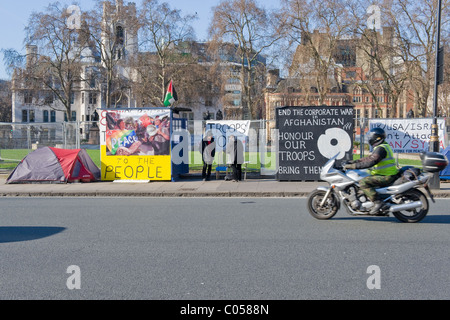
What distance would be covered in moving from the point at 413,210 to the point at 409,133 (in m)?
8.34

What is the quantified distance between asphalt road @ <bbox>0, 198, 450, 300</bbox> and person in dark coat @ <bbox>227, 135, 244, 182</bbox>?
17.8 feet

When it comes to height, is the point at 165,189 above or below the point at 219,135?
below

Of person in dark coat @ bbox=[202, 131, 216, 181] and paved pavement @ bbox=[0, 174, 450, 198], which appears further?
person in dark coat @ bbox=[202, 131, 216, 181]

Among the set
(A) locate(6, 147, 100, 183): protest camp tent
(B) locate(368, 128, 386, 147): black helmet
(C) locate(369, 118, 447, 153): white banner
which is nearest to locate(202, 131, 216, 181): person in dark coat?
(A) locate(6, 147, 100, 183): protest camp tent

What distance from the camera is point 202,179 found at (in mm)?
17781

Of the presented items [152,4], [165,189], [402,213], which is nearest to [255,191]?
[165,189]

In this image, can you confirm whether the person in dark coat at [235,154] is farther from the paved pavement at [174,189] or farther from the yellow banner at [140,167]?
the yellow banner at [140,167]

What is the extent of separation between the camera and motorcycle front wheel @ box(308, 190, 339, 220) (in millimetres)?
9586

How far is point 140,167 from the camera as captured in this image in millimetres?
16953

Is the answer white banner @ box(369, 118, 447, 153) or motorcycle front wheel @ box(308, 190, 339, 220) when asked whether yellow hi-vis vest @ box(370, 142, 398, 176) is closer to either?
motorcycle front wheel @ box(308, 190, 339, 220)

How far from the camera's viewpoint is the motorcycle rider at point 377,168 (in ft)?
29.8

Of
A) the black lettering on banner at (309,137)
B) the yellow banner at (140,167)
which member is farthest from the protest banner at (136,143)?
the black lettering on banner at (309,137)

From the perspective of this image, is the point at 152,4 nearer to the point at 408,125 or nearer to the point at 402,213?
the point at 408,125

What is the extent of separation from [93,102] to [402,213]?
288 ft
